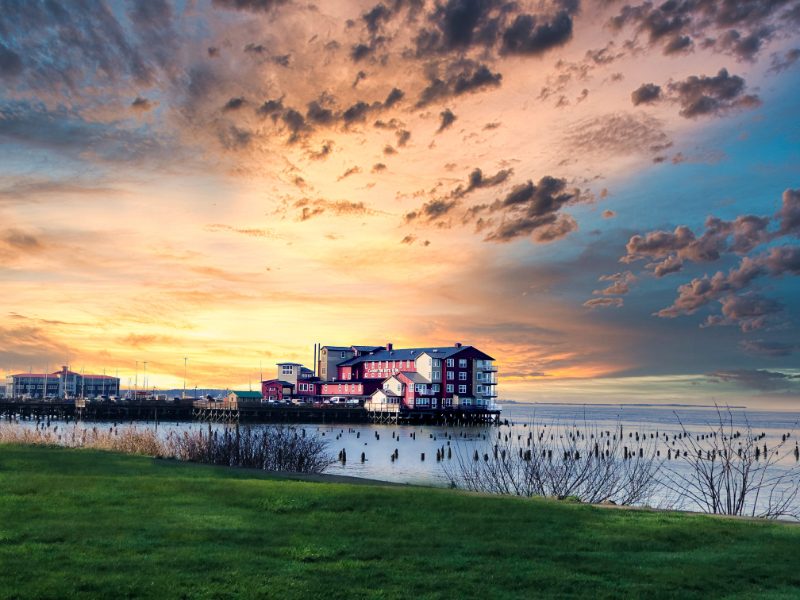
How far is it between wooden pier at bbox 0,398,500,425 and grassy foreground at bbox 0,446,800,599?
317ft

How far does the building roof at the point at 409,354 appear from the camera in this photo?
123 metres

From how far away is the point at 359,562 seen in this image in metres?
12.1

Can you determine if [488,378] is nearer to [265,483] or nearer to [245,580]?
[265,483]

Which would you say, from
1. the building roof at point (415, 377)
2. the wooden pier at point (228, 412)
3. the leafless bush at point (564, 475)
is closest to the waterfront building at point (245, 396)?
the wooden pier at point (228, 412)

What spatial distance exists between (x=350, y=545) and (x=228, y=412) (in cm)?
10282

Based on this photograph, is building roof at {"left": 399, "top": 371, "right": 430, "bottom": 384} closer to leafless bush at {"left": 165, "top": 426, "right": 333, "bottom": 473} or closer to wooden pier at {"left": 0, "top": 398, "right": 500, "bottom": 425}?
wooden pier at {"left": 0, "top": 398, "right": 500, "bottom": 425}

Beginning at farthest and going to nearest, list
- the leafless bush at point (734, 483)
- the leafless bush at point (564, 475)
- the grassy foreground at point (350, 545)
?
the leafless bush at point (564, 475) < the leafless bush at point (734, 483) < the grassy foreground at point (350, 545)

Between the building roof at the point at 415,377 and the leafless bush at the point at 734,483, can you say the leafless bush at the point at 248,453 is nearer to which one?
the leafless bush at the point at 734,483

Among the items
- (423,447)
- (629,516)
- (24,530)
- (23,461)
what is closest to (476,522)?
(629,516)

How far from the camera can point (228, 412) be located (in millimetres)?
112000

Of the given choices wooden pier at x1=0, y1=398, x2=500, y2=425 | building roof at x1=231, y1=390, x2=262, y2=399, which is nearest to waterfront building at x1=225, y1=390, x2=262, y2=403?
building roof at x1=231, y1=390, x2=262, y2=399

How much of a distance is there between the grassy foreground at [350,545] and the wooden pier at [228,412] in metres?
Result: 96.7

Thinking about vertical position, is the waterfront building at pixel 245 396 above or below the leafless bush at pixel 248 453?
above

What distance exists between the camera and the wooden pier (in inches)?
4510
